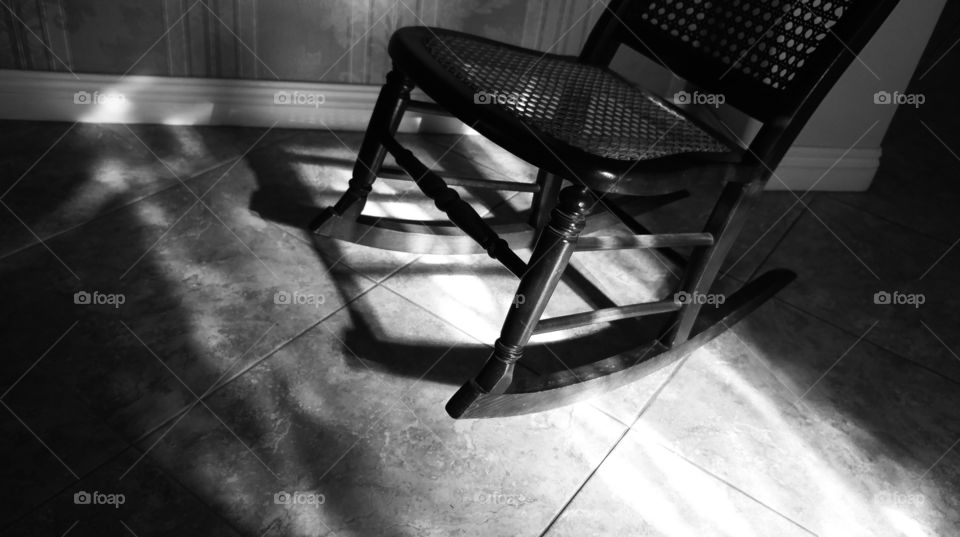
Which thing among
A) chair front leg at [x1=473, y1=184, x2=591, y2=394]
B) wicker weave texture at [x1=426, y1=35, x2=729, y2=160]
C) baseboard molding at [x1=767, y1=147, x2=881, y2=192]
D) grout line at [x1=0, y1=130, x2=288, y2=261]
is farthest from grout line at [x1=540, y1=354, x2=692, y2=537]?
grout line at [x1=0, y1=130, x2=288, y2=261]

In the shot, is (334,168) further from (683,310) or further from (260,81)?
(683,310)

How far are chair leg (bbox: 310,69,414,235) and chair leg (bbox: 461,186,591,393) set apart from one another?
1.57 feet

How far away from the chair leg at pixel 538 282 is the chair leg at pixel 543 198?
50cm

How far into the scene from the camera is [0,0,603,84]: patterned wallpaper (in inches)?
70.7

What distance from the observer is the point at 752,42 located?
1.37 m

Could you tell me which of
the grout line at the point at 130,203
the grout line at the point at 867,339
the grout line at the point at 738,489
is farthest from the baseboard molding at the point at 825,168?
the grout line at the point at 130,203

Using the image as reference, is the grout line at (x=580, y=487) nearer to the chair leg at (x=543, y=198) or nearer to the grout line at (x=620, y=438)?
the grout line at (x=620, y=438)

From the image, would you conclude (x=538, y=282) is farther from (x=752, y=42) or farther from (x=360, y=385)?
(x=752, y=42)

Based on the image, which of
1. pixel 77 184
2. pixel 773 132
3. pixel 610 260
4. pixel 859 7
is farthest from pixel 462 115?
pixel 77 184

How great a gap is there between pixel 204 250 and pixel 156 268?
0.34 ft

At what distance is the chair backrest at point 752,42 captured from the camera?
1.21 m

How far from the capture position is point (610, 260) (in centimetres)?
178

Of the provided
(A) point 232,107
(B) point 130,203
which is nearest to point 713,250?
(B) point 130,203

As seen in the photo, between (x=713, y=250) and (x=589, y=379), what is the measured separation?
1.01 feet
